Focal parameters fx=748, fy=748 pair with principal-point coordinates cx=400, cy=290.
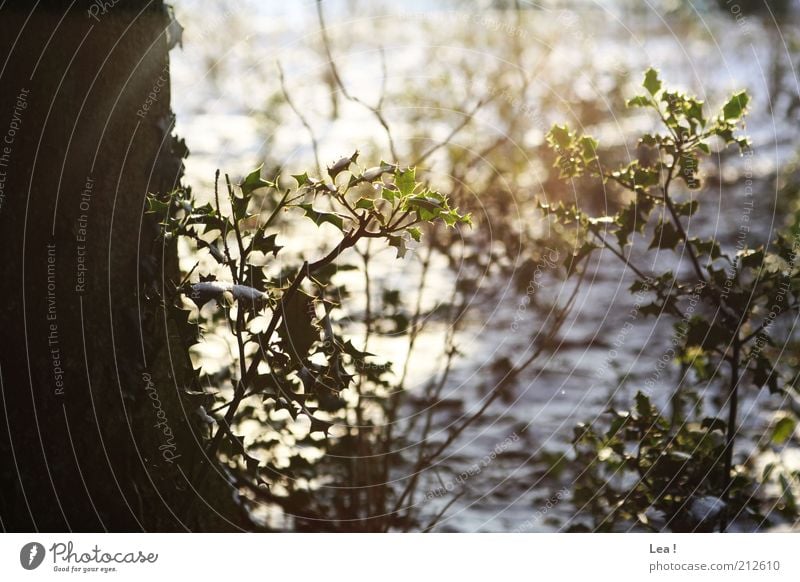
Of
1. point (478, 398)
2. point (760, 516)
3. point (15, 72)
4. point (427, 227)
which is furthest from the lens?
point (478, 398)

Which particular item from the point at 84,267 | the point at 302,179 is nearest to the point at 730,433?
the point at 302,179

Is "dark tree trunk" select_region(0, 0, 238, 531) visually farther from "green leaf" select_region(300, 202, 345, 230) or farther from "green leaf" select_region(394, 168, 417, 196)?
"green leaf" select_region(394, 168, 417, 196)

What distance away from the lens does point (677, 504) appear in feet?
5.18

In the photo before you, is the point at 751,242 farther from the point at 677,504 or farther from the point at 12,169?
the point at 12,169

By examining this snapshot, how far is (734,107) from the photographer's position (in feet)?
4.47

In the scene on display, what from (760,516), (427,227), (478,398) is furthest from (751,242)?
(760,516)

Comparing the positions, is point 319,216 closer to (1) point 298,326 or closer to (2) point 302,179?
(2) point 302,179

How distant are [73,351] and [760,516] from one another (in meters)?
1.48
